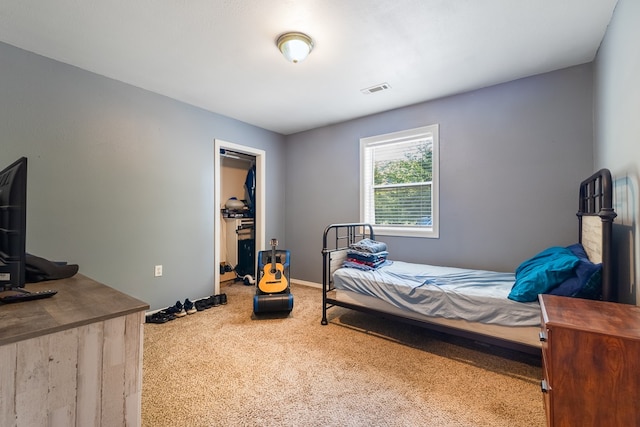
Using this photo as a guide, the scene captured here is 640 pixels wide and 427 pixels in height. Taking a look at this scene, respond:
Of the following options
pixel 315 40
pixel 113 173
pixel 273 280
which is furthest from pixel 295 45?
pixel 273 280

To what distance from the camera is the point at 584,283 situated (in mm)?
1547

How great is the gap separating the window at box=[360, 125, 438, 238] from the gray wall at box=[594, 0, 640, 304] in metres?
1.45

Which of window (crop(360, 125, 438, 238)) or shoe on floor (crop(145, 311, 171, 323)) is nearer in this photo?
shoe on floor (crop(145, 311, 171, 323))

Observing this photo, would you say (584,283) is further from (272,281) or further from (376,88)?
(272,281)

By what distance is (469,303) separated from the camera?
2033 millimetres

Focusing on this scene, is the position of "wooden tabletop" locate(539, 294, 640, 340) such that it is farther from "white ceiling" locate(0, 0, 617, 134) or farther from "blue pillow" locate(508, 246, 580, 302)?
"white ceiling" locate(0, 0, 617, 134)

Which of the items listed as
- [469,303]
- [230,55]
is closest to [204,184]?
[230,55]

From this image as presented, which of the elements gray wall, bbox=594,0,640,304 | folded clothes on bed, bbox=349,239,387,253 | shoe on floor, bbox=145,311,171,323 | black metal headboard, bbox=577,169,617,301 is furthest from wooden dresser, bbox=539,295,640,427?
shoe on floor, bbox=145,311,171,323

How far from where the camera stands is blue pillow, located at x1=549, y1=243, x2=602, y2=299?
1525mm

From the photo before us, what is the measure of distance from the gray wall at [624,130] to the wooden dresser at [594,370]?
2.13 ft

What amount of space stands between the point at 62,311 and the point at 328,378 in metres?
1.56

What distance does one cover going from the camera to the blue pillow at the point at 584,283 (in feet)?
5.00

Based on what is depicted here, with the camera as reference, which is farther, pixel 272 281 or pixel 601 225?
pixel 272 281

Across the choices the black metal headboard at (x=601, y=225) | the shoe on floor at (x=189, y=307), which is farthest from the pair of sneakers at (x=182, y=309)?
the black metal headboard at (x=601, y=225)
